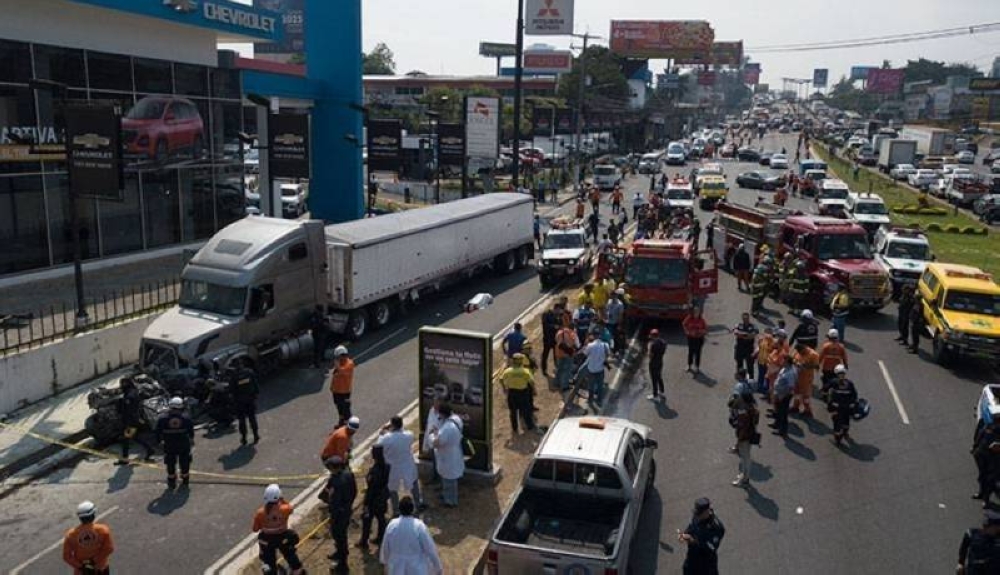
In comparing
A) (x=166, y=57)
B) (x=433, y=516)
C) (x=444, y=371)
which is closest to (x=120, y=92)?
(x=166, y=57)

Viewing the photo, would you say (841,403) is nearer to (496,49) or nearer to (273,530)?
(273,530)

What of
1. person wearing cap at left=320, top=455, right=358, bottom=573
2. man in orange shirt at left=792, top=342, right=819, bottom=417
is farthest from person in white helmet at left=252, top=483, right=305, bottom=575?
man in orange shirt at left=792, top=342, right=819, bottom=417

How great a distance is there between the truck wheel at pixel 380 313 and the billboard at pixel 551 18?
50660mm

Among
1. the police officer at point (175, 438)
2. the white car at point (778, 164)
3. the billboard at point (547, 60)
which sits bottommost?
the police officer at point (175, 438)

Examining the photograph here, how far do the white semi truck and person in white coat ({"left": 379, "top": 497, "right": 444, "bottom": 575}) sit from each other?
9.31m

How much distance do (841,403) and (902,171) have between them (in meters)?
59.3

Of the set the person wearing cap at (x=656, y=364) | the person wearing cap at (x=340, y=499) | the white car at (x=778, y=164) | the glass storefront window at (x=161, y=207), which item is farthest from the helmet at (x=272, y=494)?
the white car at (x=778, y=164)

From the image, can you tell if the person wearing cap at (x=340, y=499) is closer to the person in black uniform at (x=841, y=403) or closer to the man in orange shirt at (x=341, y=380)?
the man in orange shirt at (x=341, y=380)

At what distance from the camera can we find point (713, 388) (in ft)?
57.6

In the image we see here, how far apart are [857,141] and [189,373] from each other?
97.1 m

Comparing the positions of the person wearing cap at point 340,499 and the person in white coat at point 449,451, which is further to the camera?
the person in white coat at point 449,451

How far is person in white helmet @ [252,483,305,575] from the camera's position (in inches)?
376

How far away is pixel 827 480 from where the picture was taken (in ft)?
43.0

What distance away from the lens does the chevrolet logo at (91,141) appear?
59.0ft
